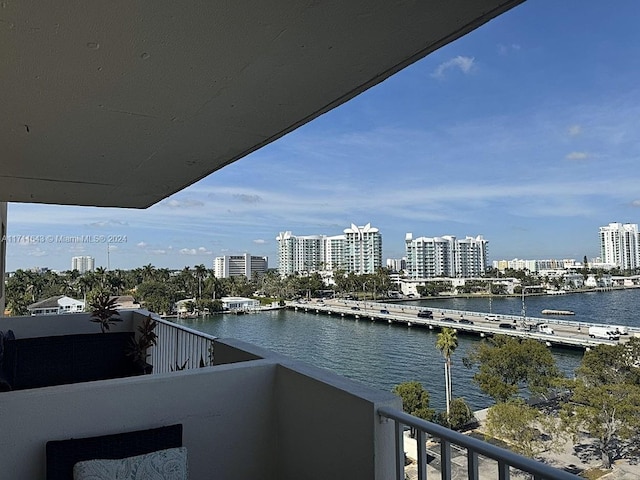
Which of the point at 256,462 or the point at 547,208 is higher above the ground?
the point at 547,208

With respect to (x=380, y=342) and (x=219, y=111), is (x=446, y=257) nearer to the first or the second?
(x=380, y=342)

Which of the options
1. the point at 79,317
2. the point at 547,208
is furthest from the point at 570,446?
the point at 547,208

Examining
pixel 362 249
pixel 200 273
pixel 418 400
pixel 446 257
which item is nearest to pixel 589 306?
pixel 446 257

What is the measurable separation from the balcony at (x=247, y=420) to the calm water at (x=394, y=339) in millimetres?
22905

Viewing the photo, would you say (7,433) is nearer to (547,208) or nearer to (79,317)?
(79,317)

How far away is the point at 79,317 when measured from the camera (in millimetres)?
4258

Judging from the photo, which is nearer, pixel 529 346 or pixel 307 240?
pixel 529 346

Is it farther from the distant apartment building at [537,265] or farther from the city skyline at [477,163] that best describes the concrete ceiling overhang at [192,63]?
the distant apartment building at [537,265]

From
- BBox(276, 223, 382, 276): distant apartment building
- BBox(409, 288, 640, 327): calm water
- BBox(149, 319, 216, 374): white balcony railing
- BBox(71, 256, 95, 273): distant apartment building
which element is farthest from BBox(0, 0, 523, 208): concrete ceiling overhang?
BBox(276, 223, 382, 276): distant apartment building

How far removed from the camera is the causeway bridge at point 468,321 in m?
27.0

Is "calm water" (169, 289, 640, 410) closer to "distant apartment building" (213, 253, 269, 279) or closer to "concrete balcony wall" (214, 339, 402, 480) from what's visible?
"distant apartment building" (213, 253, 269, 279)

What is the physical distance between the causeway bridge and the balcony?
28.0 m

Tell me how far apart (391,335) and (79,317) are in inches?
1212

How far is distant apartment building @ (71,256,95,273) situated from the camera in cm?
1658
